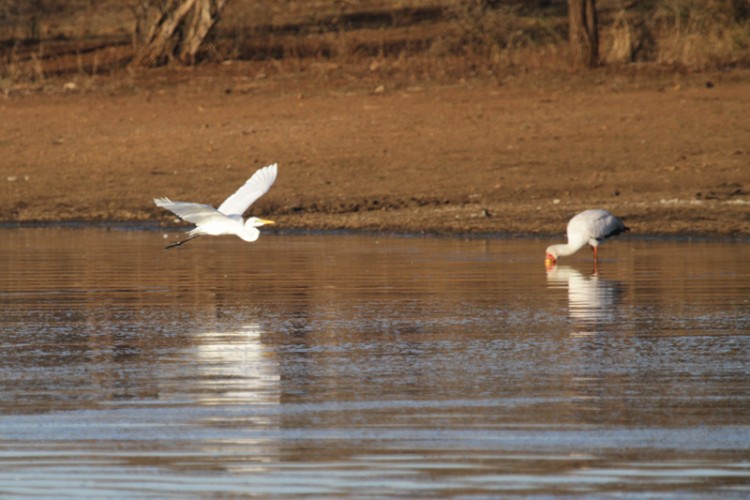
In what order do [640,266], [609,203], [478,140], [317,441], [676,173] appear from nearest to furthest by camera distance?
[317,441], [640,266], [609,203], [676,173], [478,140]

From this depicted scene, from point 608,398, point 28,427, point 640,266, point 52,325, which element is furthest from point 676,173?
point 28,427

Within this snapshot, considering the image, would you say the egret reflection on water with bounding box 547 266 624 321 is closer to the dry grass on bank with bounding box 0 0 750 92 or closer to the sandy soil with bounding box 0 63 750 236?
the sandy soil with bounding box 0 63 750 236

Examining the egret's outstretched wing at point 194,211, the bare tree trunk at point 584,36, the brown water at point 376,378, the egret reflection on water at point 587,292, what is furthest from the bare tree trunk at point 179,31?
the egret's outstretched wing at point 194,211

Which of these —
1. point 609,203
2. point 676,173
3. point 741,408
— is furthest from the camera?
point 676,173

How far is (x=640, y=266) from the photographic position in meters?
13.5

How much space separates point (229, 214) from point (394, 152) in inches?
309

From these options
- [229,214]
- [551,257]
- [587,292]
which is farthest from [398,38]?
[587,292]

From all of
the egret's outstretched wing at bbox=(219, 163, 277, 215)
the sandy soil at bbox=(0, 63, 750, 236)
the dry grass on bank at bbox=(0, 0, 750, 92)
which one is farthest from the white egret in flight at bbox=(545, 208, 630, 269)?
the dry grass on bank at bbox=(0, 0, 750, 92)

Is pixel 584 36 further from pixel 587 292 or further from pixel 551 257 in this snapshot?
pixel 587 292

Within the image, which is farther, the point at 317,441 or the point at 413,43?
the point at 413,43

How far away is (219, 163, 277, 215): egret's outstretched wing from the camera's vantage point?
1327 centimetres

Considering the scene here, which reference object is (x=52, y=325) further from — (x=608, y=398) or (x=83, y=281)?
(x=608, y=398)

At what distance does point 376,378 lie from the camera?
25.9 feet

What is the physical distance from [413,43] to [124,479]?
24.1m
